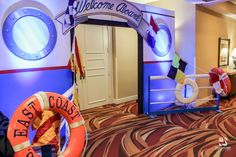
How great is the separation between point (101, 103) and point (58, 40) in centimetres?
268

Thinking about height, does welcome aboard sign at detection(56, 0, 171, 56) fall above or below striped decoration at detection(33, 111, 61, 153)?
above

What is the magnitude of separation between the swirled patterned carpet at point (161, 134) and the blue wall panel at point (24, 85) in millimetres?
1032

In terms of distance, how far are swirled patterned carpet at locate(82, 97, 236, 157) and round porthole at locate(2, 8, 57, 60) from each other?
1.53 meters

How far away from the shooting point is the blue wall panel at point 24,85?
263 cm

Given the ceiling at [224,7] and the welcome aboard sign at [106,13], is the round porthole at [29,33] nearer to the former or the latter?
the welcome aboard sign at [106,13]

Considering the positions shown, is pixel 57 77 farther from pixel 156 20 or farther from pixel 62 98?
pixel 156 20

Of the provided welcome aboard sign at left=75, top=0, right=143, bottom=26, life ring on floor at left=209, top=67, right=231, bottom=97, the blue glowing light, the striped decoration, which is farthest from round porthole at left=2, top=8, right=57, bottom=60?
life ring on floor at left=209, top=67, right=231, bottom=97

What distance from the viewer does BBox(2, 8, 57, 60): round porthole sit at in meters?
2.60

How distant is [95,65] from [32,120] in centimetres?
355

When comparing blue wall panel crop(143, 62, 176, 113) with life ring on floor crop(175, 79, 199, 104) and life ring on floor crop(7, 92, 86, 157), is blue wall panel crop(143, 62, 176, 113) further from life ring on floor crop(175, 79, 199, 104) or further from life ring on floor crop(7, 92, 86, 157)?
life ring on floor crop(7, 92, 86, 157)

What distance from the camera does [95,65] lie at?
204 inches

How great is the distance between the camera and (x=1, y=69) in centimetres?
255

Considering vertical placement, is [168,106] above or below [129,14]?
below

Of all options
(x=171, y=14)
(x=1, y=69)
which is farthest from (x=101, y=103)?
(x=1, y=69)
